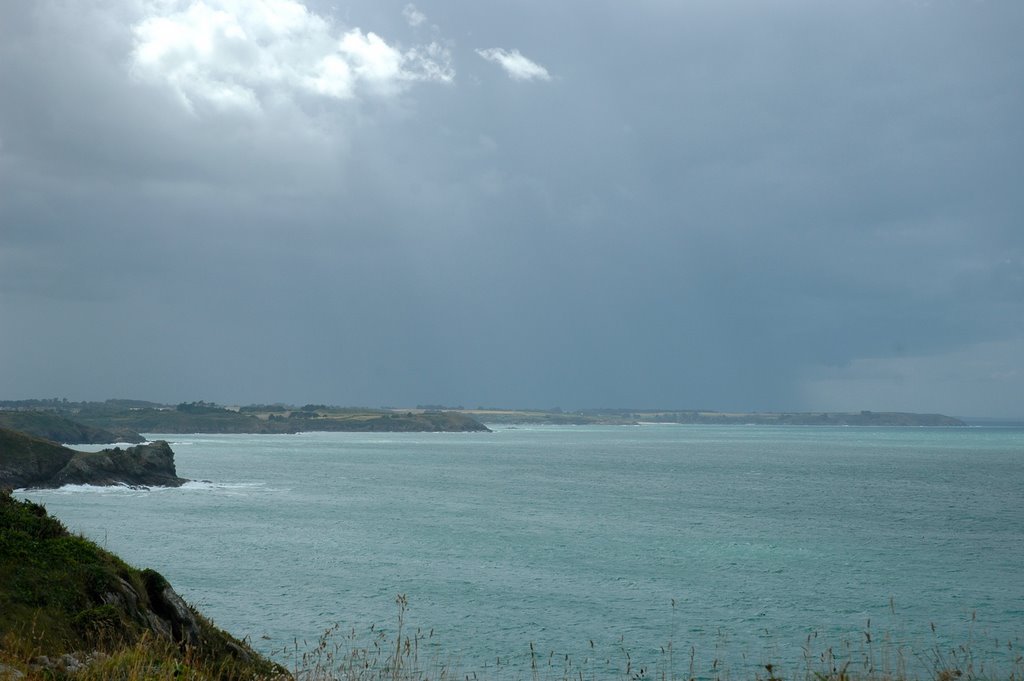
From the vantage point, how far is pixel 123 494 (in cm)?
9294

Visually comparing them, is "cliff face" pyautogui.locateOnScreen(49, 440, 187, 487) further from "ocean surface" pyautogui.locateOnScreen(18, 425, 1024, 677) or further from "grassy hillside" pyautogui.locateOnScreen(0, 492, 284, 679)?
"grassy hillside" pyautogui.locateOnScreen(0, 492, 284, 679)

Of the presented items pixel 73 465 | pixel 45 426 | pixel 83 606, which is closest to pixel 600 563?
pixel 83 606

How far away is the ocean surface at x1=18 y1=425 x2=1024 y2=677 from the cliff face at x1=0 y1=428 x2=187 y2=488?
156 inches

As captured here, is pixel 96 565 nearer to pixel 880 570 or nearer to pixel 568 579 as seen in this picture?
pixel 568 579

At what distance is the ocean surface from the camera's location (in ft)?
113

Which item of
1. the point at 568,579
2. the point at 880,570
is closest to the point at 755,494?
the point at 880,570

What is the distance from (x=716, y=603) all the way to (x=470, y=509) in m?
42.2

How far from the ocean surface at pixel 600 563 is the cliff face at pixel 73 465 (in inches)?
156

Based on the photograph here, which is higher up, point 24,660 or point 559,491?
point 24,660

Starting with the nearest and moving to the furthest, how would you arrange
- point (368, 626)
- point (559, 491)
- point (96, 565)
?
point (96, 565), point (368, 626), point (559, 491)

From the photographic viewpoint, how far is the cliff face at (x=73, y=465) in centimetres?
9500

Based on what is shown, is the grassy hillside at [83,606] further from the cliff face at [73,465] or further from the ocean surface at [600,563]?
the cliff face at [73,465]

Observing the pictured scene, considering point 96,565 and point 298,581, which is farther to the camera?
point 298,581

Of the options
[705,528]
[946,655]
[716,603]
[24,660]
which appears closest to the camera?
[24,660]
